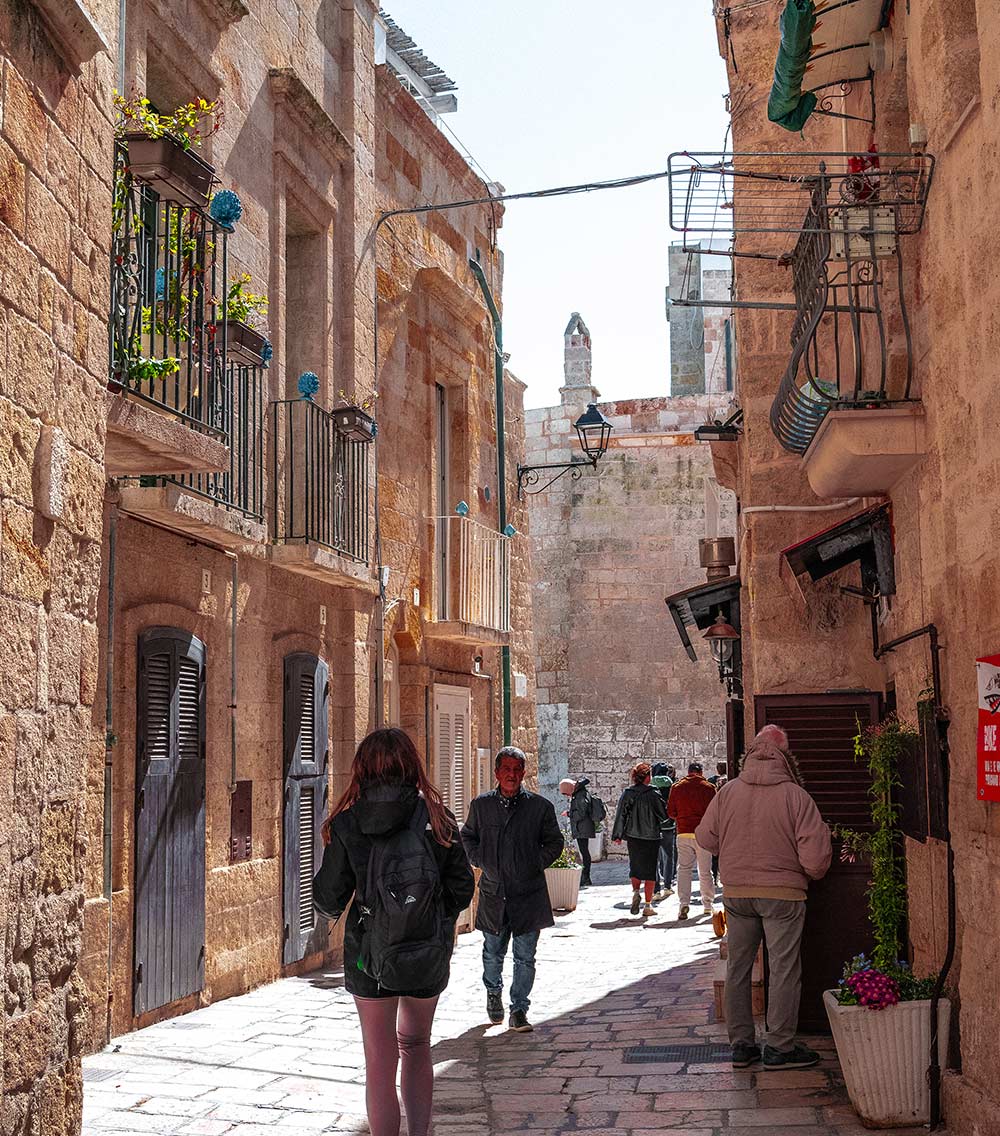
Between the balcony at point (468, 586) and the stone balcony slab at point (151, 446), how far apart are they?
632 cm

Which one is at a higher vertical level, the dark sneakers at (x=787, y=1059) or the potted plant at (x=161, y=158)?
the potted plant at (x=161, y=158)

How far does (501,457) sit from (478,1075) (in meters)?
10.2

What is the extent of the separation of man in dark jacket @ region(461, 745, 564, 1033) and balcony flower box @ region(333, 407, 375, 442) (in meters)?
3.87

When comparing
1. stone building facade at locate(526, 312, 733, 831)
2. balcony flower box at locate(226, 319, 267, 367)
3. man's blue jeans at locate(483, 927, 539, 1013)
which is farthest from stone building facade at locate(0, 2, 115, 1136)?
stone building facade at locate(526, 312, 733, 831)

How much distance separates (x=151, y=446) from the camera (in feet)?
24.3

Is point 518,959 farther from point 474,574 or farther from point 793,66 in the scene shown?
point 474,574

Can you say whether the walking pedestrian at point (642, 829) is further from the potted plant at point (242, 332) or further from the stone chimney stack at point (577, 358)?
the stone chimney stack at point (577, 358)

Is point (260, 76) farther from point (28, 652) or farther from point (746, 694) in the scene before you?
point (28, 652)

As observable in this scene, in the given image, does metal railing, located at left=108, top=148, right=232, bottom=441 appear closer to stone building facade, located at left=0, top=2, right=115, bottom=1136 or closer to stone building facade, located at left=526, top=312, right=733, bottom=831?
stone building facade, located at left=0, top=2, right=115, bottom=1136

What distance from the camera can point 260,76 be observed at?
11.1 metres

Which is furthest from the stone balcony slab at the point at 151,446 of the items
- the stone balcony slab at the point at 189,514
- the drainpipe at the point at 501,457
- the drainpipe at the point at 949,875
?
the drainpipe at the point at 501,457

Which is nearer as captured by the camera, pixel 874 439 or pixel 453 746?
pixel 874 439

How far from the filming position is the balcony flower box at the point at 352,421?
1162 centimetres

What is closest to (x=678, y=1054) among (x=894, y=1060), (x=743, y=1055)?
(x=743, y=1055)
